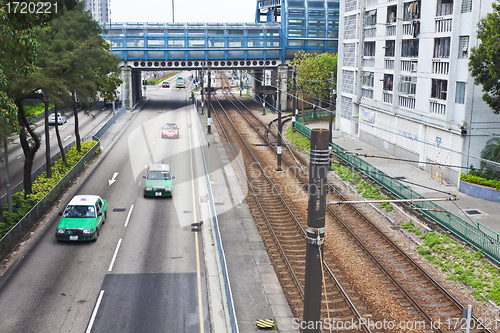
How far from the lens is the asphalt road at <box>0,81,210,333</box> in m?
16.9


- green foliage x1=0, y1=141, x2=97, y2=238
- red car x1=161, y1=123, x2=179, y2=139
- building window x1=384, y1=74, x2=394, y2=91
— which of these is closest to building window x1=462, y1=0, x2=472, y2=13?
building window x1=384, y1=74, x2=394, y2=91

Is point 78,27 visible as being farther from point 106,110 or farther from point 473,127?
point 106,110

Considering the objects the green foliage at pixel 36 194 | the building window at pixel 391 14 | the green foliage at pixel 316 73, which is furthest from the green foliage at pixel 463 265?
the green foliage at pixel 316 73

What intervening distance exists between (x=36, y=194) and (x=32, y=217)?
17.9ft

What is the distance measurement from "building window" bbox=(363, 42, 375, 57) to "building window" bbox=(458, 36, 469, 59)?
54.2 ft

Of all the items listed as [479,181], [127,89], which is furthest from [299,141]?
[127,89]

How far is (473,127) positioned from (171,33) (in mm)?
51285

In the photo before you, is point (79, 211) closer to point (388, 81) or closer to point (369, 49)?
point (388, 81)

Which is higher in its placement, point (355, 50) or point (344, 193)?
point (355, 50)

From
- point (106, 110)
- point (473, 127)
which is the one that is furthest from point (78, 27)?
point (106, 110)

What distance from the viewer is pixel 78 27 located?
36281 mm

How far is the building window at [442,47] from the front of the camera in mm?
35469

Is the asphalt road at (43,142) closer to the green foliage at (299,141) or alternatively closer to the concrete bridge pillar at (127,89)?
the concrete bridge pillar at (127,89)

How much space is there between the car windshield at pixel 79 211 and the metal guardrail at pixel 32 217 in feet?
7.15
